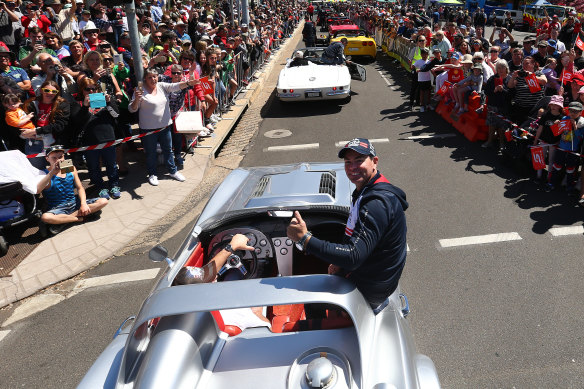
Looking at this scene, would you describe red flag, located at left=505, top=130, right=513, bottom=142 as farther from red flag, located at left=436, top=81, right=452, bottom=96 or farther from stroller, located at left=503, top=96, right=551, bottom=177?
red flag, located at left=436, top=81, right=452, bottom=96

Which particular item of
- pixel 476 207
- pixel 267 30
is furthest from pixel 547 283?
pixel 267 30

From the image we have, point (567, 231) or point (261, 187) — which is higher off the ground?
point (261, 187)

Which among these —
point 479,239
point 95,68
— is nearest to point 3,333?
point 95,68

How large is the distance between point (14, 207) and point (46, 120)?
1522 mm

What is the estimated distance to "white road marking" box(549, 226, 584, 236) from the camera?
5.58m

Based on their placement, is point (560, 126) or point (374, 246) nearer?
point (374, 246)

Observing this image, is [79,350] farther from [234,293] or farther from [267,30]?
[267,30]

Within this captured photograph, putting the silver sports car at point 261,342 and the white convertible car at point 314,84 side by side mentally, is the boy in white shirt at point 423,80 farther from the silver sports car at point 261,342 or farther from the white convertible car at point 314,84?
the silver sports car at point 261,342

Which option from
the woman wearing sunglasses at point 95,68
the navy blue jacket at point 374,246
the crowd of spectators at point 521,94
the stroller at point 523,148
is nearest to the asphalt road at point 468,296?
the stroller at point 523,148

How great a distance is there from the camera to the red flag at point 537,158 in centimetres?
688

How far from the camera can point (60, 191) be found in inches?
239

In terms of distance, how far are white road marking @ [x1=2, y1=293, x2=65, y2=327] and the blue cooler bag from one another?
5.01ft

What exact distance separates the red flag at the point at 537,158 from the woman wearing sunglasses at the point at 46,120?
23.6ft

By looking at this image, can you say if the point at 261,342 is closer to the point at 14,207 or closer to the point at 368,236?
the point at 368,236
